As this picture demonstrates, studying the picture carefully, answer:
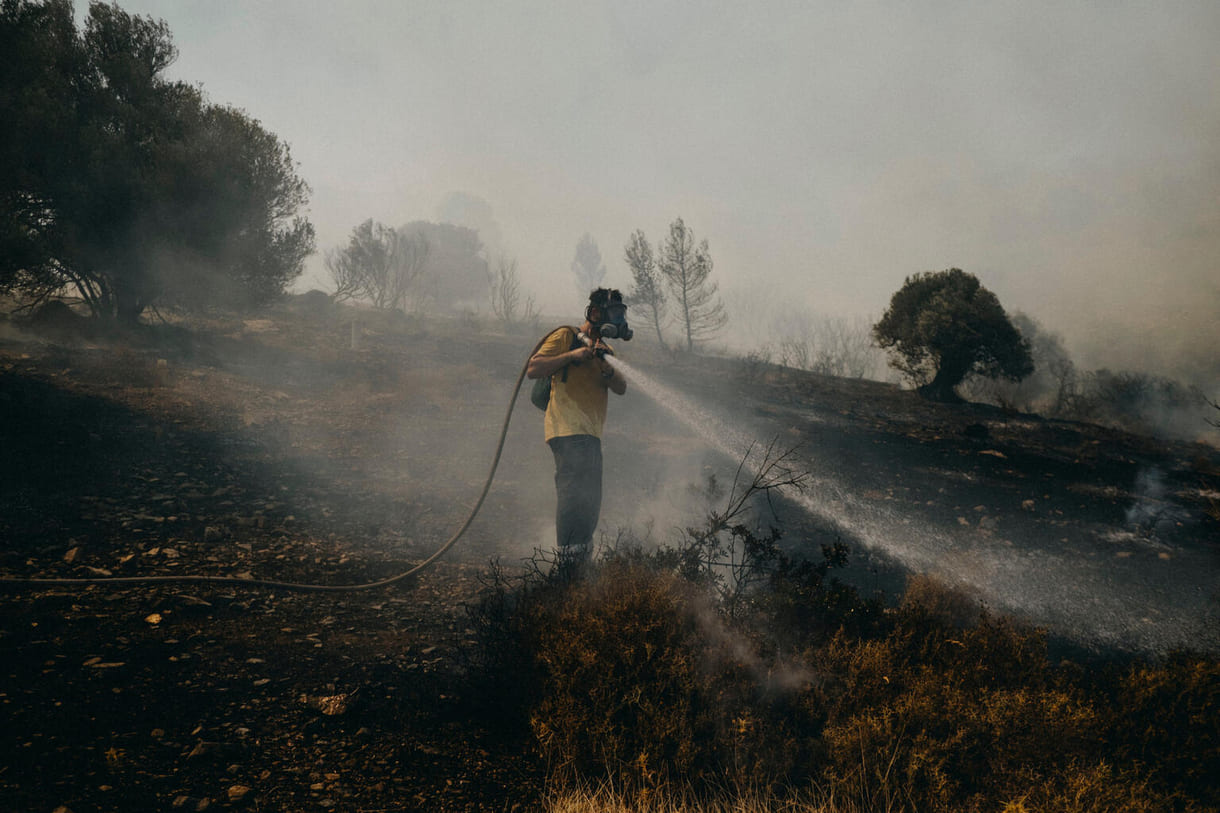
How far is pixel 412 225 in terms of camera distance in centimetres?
6819

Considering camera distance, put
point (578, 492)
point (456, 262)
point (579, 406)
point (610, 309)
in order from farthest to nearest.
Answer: point (456, 262)
point (610, 309)
point (579, 406)
point (578, 492)

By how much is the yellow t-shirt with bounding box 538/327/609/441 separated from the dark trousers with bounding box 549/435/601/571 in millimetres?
114

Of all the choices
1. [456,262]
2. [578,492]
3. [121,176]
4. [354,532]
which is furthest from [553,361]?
[456,262]

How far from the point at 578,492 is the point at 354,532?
3.00 m

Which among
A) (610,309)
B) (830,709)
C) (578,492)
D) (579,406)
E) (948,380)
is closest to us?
(830,709)

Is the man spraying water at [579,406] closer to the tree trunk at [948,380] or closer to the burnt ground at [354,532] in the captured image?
the burnt ground at [354,532]

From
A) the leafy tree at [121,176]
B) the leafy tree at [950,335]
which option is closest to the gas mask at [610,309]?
the leafy tree at [121,176]

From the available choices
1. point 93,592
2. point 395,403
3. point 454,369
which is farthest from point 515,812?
point 454,369

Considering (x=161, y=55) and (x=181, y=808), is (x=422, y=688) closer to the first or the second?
(x=181, y=808)

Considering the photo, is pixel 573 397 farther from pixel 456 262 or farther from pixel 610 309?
pixel 456 262

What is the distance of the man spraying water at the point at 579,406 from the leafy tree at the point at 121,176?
38.3ft

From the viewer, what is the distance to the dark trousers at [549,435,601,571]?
4.57m

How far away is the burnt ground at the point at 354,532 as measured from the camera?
233 cm

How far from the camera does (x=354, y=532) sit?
19.0ft
